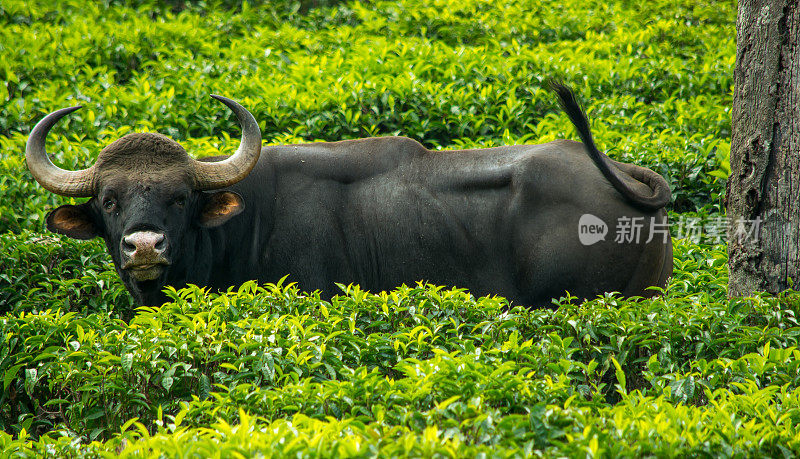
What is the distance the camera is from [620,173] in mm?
5516

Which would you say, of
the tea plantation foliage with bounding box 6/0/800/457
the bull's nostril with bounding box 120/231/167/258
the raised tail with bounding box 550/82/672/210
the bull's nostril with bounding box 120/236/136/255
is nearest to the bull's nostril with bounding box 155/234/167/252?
the bull's nostril with bounding box 120/231/167/258

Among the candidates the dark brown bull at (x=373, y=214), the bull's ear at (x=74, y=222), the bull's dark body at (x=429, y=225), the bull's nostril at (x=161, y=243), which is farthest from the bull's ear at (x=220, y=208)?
the bull's ear at (x=74, y=222)

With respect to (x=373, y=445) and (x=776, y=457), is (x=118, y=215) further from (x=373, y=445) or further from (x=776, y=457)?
(x=776, y=457)

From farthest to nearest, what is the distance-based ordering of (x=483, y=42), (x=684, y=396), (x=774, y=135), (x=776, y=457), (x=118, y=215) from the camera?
(x=483, y=42) < (x=118, y=215) < (x=774, y=135) < (x=684, y=396) < (x=776, y=457)

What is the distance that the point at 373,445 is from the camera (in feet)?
9.36

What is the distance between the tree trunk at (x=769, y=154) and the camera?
4.48 meters

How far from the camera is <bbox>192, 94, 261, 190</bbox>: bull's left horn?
5.32 metres

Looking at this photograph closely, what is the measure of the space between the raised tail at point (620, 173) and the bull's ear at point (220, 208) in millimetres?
2079

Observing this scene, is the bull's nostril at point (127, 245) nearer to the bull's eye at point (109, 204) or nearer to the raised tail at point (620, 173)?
the bull's eye at point (109, 204)

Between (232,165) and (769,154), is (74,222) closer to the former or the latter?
(232,165)

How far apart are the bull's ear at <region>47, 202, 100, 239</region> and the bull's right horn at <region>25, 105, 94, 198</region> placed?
0.09 m

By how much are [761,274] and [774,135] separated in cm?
73

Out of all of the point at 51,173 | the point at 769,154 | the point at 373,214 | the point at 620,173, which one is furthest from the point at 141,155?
the point at 769,154

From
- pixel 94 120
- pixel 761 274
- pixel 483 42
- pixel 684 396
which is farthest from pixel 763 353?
pixel 483 42
